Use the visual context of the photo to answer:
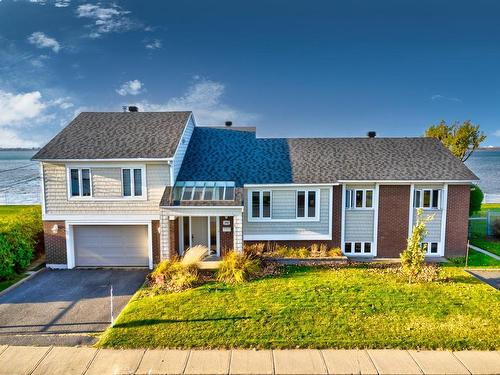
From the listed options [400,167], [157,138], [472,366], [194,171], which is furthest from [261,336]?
[400,167]

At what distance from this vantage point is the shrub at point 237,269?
12.7m

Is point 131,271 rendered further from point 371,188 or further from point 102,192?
point 371,188

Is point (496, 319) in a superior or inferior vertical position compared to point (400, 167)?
inferior

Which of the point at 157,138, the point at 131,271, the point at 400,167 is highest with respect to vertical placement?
the point at 157,138

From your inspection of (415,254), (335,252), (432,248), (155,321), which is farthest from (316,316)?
(432,248)

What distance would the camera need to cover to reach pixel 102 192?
49.5ft

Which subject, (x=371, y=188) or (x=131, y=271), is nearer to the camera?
Answer: (x=131, y=271)

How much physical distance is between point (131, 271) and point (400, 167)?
14.9 metres

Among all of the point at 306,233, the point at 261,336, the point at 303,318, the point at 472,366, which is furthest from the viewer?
the point at 306,233

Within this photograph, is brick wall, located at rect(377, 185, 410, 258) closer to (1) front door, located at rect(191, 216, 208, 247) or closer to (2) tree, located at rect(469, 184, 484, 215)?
(2) tree, located at rect(469, 184, 484, 215)

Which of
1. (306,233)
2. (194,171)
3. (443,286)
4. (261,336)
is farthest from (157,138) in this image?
(443,286)

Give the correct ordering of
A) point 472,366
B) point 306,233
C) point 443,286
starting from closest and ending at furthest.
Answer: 1. point 472,366
2. point 443,286
3. point 306,233

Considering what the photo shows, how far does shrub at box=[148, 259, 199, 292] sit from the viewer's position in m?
12.2

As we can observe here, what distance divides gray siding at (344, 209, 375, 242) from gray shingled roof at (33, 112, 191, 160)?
32.1 ft
